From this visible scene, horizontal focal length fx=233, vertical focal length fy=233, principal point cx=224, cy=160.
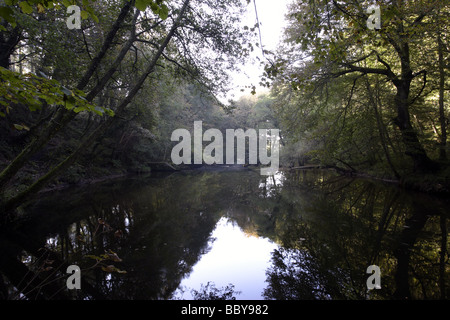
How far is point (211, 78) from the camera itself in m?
7.33

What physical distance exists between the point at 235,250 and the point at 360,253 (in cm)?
227

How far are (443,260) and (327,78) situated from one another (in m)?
6.89

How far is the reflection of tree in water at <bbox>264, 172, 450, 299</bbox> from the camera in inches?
119

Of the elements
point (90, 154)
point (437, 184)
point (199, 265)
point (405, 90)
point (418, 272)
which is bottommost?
point (199, 265)

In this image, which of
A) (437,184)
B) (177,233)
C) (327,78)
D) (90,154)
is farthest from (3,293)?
(90,154)

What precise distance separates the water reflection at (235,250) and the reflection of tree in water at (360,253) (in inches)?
0.6

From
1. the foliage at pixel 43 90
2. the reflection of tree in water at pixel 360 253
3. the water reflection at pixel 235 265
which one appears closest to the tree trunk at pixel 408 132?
the reflection of tree in water at pixel 360 253

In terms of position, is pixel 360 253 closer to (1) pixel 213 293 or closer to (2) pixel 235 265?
(2) pixel 235 265

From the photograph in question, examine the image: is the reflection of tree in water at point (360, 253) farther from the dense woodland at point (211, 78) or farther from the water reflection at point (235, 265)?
the dense woodland at point (211, 78)

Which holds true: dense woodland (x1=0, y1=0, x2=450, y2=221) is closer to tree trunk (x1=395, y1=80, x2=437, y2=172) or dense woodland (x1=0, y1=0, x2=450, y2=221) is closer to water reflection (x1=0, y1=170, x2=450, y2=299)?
tree trunk (x1=395, y1=80, x2=437, y2=172)

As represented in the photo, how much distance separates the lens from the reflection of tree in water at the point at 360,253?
9.89ft

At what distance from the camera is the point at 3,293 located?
286 centimetres

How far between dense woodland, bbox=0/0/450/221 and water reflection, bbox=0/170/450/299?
4.96ft
